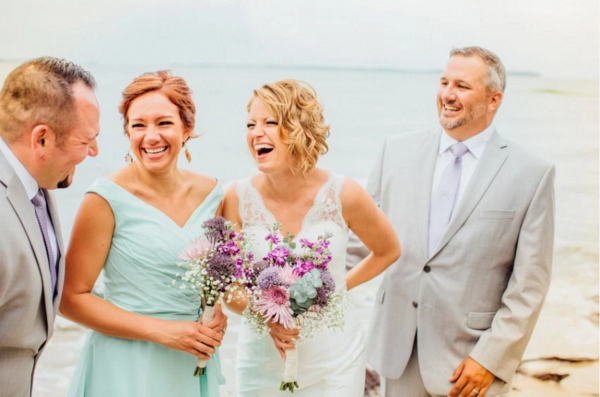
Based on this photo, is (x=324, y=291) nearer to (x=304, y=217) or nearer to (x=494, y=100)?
(x=304, y=217)

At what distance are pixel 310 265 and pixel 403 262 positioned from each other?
2.81 feet

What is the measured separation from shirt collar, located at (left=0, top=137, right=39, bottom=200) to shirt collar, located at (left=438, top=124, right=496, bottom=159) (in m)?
1.69

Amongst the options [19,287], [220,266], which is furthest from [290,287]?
[19,287]

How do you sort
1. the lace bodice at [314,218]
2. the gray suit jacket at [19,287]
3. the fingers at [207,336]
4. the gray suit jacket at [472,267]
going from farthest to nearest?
the gray suit jacket at [472,267] < the lace bodice at [314,218] < the fingers at [207,336] < the gray suit jacket at [19,287]

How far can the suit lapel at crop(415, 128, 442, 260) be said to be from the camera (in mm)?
2930

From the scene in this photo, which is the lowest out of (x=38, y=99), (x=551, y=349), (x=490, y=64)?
(x=551, y=349)

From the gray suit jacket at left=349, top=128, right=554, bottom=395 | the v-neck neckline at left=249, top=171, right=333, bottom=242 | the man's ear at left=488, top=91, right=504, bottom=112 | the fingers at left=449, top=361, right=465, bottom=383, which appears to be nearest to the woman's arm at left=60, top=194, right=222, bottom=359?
the v-neck neckline at left=249, top=171, right=333, bottom=242

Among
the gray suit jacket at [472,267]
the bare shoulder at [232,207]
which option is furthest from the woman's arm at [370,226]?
the bare shoulder at [232,207]

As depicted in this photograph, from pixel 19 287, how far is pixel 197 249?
540mm

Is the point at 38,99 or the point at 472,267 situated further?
the point at 472,267

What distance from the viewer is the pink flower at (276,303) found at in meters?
2.20

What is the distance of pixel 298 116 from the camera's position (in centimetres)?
263

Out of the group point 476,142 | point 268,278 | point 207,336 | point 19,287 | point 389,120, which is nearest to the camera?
point 19,287

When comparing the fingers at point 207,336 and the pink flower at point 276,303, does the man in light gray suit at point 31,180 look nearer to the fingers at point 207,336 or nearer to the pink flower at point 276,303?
the fingers at point 207,336
